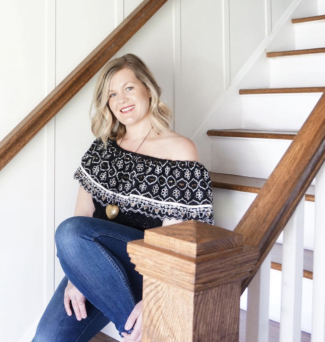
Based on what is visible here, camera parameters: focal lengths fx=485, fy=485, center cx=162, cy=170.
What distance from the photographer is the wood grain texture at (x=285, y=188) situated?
0.88 meters

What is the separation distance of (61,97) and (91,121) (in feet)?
0.53

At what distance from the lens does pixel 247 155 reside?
2.40m

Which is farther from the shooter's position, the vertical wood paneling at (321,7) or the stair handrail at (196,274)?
the vertical wood paneling at (321,7)

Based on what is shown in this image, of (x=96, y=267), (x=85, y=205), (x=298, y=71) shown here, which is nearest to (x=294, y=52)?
(x=298, y=71)

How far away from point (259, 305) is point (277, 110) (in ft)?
6.22

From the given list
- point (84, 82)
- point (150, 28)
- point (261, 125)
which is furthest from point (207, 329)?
point (261, 125)

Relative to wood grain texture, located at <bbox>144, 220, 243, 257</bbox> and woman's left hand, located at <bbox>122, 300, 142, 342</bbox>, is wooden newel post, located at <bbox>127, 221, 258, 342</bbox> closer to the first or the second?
wood grain texture, located at <bbox>144, 220, 243, 257</bbox>

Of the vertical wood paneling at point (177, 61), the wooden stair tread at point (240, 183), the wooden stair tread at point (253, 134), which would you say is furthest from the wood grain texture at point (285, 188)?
the vertical wood paneling at point (177, 61)

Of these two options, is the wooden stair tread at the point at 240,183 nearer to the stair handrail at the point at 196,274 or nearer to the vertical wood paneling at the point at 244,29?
the vertical wood paneling at the point at 244,29

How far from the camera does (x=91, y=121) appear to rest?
2004 millimetres

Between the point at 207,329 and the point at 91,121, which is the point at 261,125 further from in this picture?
the point at 207,329

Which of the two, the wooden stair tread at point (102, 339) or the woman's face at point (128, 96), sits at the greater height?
the woman's face at point (128, 96)

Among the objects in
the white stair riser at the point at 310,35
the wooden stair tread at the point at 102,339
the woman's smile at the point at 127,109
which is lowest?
the wooden stair tread at the point at 102,339

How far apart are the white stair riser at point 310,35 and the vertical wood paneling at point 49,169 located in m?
1.66
